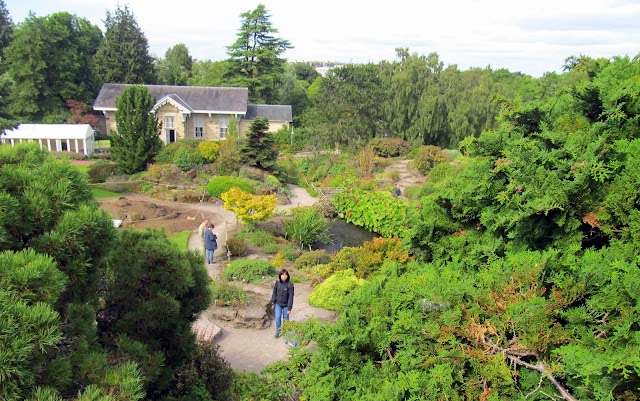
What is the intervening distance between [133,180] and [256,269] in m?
15.3

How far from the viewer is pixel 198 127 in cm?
3709

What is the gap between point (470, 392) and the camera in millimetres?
4516

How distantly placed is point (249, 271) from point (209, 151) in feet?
53.3

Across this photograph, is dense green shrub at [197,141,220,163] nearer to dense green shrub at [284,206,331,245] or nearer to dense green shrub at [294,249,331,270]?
dense green shrub at [284,206,331,245]

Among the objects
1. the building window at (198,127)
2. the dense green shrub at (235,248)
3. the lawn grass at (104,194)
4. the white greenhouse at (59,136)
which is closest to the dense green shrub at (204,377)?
the dense green shrub at (235,248)

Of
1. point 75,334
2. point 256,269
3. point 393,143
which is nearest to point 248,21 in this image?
point 393,143

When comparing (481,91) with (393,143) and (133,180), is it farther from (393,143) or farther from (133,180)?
(133,180)

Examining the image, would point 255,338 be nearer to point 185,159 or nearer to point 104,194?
point 104,194

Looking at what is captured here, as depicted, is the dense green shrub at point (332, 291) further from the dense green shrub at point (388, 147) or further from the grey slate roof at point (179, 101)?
the grey slate roof at point (179, 101)

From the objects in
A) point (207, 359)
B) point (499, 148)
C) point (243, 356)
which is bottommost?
point (243, 356)

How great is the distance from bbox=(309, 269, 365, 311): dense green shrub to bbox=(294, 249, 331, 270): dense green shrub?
2.83 metres

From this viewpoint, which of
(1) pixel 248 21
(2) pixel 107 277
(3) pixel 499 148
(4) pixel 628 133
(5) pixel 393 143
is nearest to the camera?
(2) pixel 107 277

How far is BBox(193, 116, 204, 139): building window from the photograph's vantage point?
121 ft

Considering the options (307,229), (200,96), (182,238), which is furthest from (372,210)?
(200,96)
